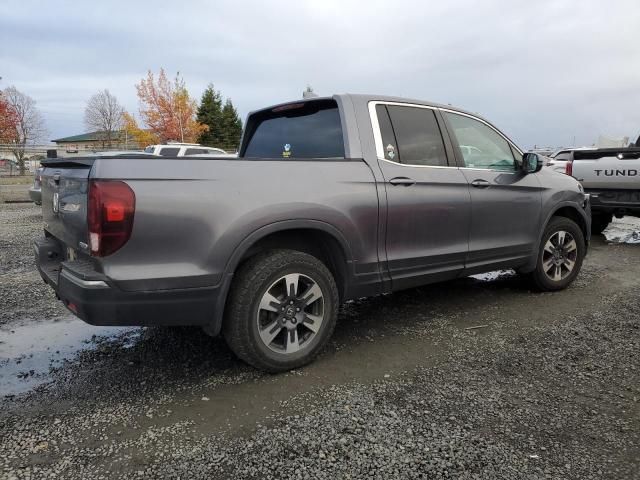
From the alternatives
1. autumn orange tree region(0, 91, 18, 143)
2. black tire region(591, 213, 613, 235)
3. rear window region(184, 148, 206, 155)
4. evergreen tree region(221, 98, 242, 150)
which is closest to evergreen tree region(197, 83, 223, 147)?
evergreen tree region(221, 98, 242, 150)

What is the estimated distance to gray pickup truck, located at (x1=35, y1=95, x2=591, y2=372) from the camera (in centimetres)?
280

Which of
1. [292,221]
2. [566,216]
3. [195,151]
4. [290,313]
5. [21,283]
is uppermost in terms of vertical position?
[195,151]

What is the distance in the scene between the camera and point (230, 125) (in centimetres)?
4897

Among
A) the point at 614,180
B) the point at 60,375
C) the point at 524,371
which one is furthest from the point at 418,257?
the point at 614,180

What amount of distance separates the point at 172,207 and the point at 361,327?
217cm

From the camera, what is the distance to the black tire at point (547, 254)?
5.18m

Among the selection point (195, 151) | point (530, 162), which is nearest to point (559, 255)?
point (530, 162)

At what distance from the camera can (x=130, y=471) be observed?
2.37 m

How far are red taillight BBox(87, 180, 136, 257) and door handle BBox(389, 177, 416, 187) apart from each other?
189 cm

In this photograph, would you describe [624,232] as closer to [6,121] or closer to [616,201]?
[616,201]

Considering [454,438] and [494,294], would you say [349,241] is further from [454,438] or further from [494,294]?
[494,294]

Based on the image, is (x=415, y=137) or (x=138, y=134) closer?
(x=415, y=137)

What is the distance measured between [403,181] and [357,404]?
5.60 feet

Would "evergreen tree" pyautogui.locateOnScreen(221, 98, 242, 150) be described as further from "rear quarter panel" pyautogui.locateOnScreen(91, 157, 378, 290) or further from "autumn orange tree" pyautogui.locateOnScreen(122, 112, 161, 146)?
"rear quarter panel" pyautogui.locateOnScreen(91, 157, 378, 290)
